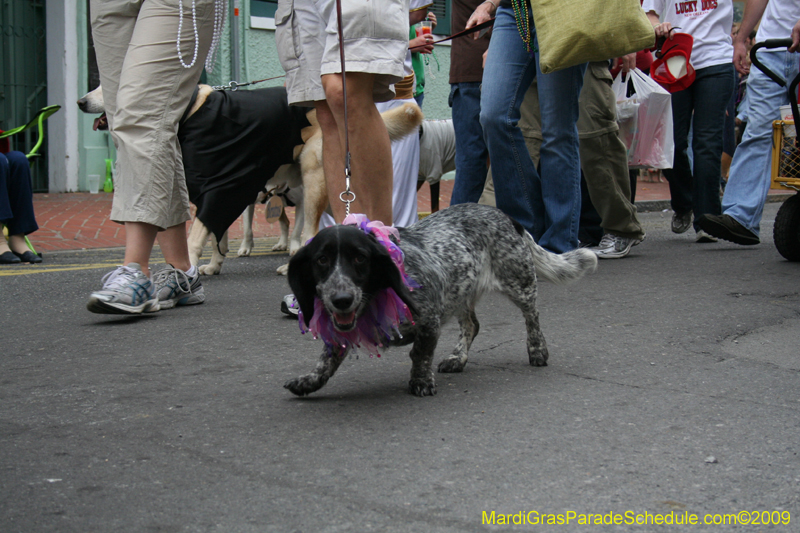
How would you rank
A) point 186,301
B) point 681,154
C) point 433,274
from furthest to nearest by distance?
point 681,154 → point 186,301 → point 433,274

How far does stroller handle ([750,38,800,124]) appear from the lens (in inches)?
188

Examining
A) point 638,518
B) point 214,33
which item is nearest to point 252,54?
point 214,33

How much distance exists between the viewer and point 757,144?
5.52 m

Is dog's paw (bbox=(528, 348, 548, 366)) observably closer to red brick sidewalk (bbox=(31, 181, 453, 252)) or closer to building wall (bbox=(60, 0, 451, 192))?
red brick sidewalk (bbox=(31, 181, 453, 252))

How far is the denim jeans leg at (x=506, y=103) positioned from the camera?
4559 mm

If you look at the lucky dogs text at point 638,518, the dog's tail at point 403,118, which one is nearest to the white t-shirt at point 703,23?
the dog's tail at point 403,118

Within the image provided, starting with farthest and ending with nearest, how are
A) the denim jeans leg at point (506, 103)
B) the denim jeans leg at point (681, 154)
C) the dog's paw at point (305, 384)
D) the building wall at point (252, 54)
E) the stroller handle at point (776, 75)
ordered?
the building wall at point (252, 54) < the denim jeans leg at point (681, 154) < the stroller handle at point (776, 75) < the denim jeans leg at point (506, 103) < the dog's paw at point (305, 384)

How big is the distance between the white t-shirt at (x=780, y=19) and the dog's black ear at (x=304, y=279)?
425 cm

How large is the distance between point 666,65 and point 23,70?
9018mm

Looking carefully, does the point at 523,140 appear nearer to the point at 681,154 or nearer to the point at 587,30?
the point at 587,30

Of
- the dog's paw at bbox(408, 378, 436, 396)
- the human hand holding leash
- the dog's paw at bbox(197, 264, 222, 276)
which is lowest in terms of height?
the dog's paw at bbox(197, 264, 222, 276)

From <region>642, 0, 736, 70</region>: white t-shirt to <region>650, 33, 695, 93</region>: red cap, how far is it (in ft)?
0.22

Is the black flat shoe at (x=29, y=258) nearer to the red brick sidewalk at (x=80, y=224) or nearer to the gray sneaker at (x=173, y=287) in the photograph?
the red brick sidewalk at (x=80, y=224)

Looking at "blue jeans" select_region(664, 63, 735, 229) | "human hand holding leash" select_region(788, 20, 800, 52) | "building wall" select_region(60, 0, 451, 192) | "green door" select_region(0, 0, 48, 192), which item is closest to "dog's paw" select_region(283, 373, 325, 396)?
"human hand holding leash" select_region(788, 20, 800, 52)
